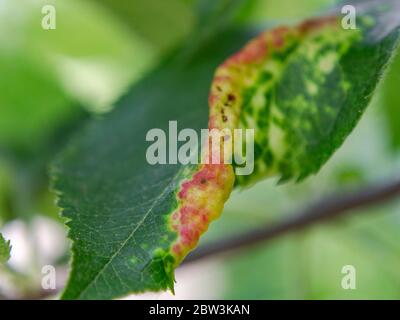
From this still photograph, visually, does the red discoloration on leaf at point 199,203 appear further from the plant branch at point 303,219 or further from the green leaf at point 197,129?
the plant branch at point 303,219

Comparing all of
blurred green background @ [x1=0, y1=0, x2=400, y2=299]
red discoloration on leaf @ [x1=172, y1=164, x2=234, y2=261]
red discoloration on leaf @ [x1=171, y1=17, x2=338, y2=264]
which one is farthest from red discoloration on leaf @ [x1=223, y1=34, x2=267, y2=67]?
blurred green background @ [x1=0, y1=0, x2=400, y2=299]

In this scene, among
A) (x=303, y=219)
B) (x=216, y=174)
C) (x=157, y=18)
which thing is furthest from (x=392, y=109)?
(x=216, y=174)

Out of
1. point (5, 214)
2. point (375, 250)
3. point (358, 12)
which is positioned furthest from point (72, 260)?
point (375, 250)

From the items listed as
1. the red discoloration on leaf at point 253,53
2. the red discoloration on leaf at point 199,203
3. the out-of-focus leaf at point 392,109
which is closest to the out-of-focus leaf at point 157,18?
the out-of-focus leaf at point 392,109

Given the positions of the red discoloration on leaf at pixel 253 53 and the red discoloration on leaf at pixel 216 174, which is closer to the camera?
the red discoloration on leaf at pixel 216 174

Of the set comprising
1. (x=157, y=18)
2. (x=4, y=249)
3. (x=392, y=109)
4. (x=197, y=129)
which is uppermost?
(x=157, y=18)

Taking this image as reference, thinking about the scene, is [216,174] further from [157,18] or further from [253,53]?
[157,18]
